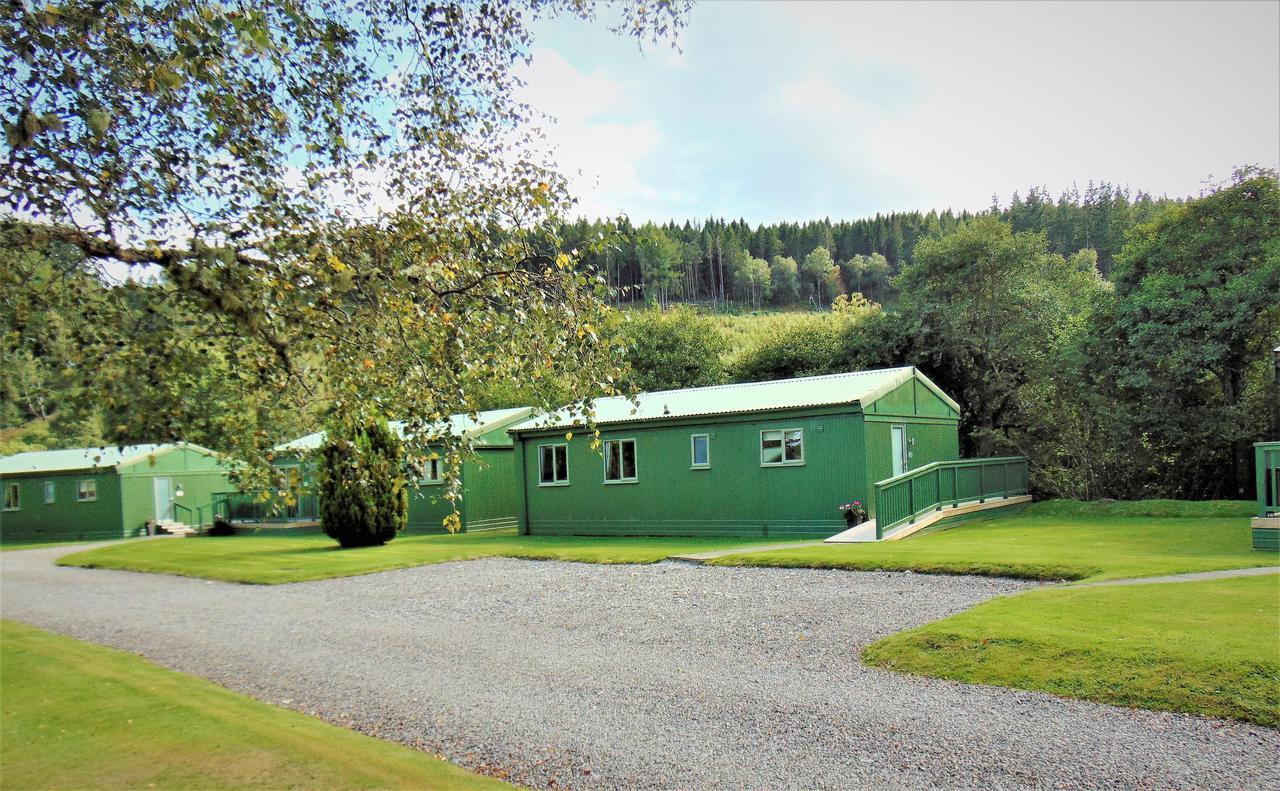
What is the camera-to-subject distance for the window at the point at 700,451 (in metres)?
20.0

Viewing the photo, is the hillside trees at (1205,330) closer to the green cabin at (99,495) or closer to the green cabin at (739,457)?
the green cabin at (739,457)

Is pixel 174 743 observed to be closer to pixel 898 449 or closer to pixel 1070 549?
pixel 1070 549

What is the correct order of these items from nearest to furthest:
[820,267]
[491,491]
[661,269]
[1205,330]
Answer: [1205,330] < [491,491] < [661,269] < [820,267]

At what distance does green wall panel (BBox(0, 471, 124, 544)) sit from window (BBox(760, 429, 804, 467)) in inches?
979

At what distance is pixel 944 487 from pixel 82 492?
30138 mm

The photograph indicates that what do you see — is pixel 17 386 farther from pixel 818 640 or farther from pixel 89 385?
pixel 818 640

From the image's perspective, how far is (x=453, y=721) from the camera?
265 inches

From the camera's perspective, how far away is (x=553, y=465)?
2277 cm

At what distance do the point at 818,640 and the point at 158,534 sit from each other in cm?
3065

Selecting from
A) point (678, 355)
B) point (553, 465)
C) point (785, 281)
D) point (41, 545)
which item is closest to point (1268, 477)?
point (553, 465)

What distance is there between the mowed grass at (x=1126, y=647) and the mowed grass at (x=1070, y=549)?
1717 millimetres

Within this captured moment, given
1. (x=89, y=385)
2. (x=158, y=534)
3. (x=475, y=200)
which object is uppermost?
(x=475, y=200)

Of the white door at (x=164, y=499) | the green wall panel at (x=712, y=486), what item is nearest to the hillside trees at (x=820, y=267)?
the white door at (x=164, y=499)

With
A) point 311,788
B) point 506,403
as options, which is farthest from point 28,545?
point 311,788
